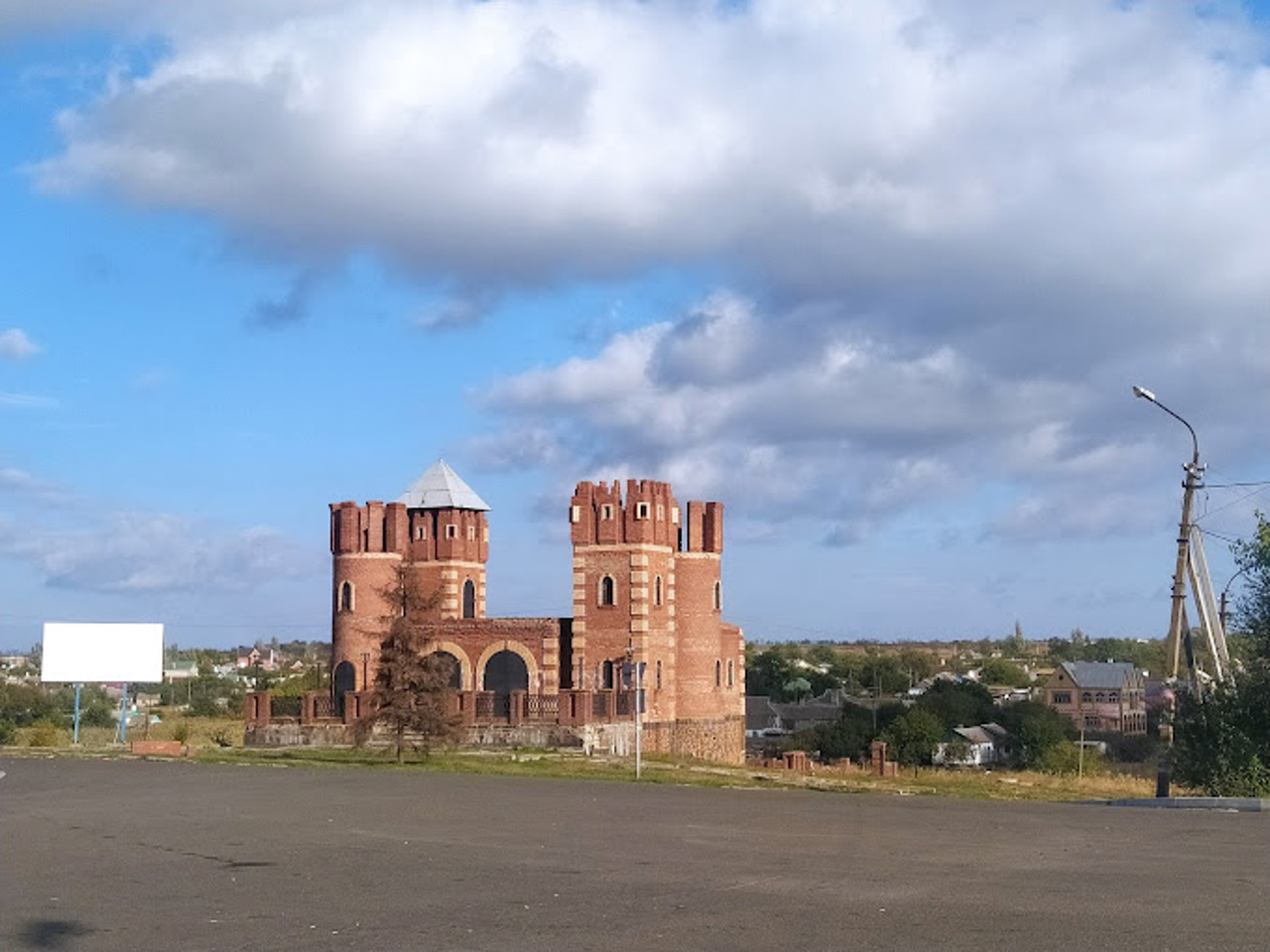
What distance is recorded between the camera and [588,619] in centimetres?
5009

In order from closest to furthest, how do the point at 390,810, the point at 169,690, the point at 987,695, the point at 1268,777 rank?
the point at 390,810, the point at 1268,777, the point at 987,695, the point at 169,690

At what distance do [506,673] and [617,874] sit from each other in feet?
123

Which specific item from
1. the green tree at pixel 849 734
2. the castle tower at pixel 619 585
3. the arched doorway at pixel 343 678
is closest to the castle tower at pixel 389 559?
the arched doorway at pixel 343 678

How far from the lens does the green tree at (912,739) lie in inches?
3025

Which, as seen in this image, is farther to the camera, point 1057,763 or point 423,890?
point 1057,763

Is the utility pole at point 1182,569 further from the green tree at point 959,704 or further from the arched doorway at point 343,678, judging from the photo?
the green tree at point 959,704

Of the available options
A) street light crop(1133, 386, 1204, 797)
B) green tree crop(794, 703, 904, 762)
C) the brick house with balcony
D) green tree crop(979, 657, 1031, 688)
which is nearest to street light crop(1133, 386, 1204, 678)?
street light crop(1133, 386, 1204, 797)

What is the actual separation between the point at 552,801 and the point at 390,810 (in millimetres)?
2974

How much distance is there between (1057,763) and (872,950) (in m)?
67.6

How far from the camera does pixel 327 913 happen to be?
1178 centimetres

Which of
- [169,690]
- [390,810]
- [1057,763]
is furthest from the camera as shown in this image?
[169,690]

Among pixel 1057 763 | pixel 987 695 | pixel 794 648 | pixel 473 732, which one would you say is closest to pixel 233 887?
pixel 473 732

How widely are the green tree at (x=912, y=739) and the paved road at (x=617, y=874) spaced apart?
53.8 m

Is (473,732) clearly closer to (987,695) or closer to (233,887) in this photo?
(233,887)
